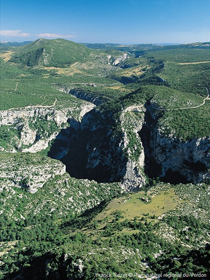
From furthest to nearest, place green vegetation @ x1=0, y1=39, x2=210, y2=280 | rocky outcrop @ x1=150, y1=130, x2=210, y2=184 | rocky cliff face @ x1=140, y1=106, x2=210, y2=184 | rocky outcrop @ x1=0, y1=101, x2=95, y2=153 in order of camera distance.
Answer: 1. rocky outcrop @ x1=0, y1=101, x2=95, y2=153
2. rocky cliff face @ x1=140, y1=106, x2=210, y2=184
3. rocky outcrop @ x1=150, y1=130, x2=210, y2=184
4. green vegetation @ x1=0, y1=39, x2=210, y2=280

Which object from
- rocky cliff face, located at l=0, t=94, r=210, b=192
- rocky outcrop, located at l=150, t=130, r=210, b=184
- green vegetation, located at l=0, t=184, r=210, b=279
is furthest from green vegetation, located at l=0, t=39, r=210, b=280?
rocky outcrop, located at l=150, t=130, r=210, b=184

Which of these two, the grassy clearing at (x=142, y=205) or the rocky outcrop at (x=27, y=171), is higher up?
the rocky outcrop at (x=27, y=171)

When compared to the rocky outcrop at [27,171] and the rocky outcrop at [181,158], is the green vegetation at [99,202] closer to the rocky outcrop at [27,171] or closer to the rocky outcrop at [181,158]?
the rocky outcrop at [27,171]

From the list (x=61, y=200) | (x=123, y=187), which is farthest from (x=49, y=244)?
(x=123, y=187)

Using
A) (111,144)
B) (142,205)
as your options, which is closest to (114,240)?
(142,205)

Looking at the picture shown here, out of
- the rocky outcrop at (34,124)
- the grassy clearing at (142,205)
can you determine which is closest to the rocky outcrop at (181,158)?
the grassy clearing at (142,205)

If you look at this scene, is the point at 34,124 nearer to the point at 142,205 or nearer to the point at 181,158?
the point at 181,158

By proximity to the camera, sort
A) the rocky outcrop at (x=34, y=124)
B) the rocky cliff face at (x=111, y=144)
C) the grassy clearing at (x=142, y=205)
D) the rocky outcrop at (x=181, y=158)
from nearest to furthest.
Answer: the grassy clearing at (x=142, y=205) < the rocky outcrop at (x=181, y=158) < the rocky cliff face at (x=111, y=144) < the rocky outcrop at (x=34, y=124)

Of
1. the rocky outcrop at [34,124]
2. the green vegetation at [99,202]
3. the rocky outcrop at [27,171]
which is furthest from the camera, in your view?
the rocky outcrop at [34,124]

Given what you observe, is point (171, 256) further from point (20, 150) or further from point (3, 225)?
point (20, 150)

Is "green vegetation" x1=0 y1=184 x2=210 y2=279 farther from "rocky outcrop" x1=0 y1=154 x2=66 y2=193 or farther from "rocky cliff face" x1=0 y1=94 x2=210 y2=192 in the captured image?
"rocky cliff face" x1=0 y1=94 x2=210 y2=192

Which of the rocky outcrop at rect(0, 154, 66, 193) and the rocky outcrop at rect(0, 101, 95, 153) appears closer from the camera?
the rocky outcrop at rect(0, 154, 66, 193)
